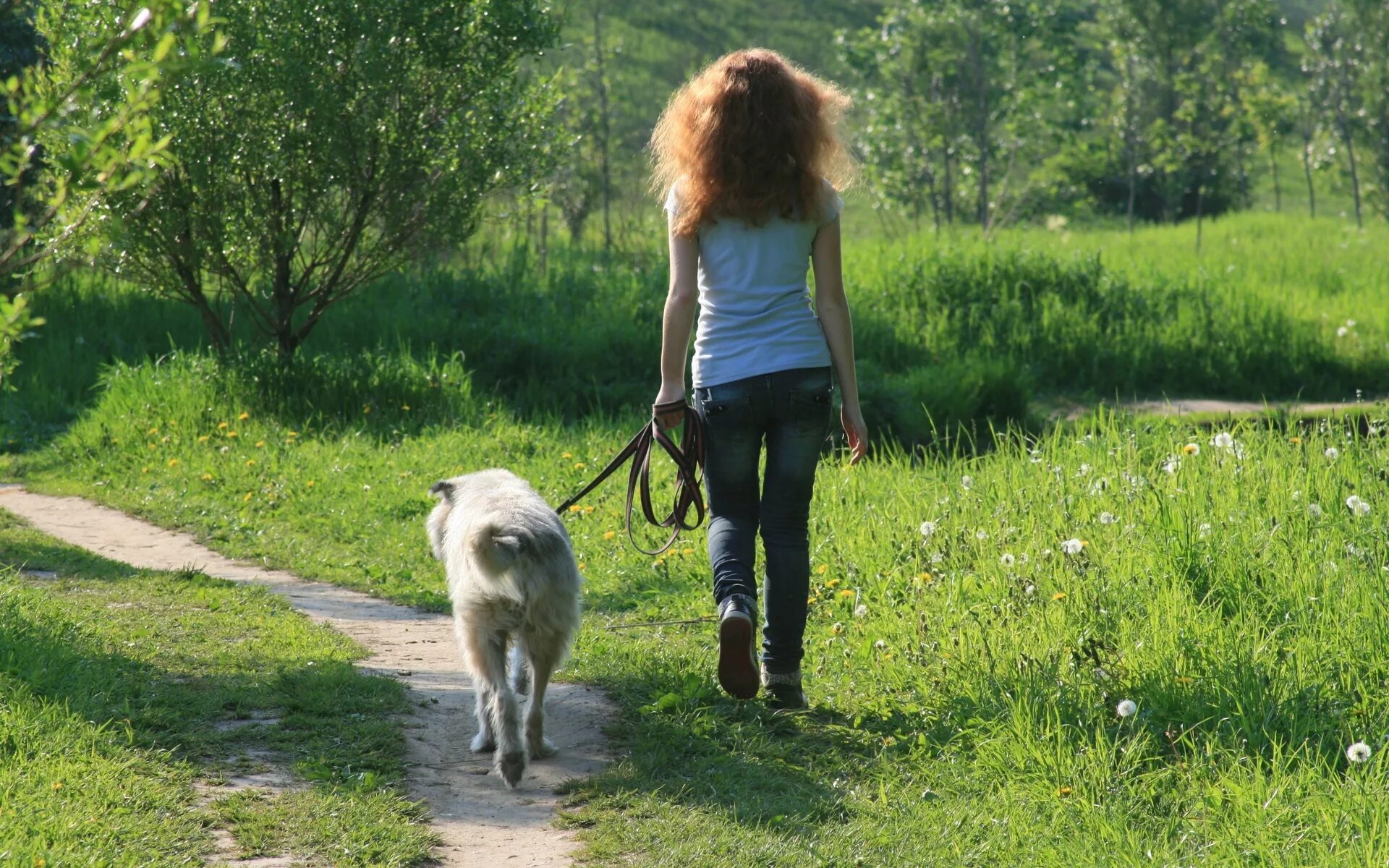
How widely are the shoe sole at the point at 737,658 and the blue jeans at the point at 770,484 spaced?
0.14 metres

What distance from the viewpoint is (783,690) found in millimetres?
5207

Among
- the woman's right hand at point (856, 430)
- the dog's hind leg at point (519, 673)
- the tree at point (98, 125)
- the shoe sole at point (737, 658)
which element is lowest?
the dog's hind leg at point (519, 673)

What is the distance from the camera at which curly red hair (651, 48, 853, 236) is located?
4.66m

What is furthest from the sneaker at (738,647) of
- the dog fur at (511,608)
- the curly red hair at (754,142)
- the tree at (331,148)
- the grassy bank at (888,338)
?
the tree at (331,148)

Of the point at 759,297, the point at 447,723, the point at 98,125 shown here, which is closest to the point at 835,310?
the point at 759,297

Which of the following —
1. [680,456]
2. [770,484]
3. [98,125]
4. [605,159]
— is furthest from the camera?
[605,159]

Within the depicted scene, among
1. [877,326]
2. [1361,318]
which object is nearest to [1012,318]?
[877,326]

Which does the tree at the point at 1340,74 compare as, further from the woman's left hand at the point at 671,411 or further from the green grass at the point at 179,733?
the green grass at the point at 179,733

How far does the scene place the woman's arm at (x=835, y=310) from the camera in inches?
190

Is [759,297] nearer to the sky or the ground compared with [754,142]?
nearer to the ground

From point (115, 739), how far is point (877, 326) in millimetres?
11277

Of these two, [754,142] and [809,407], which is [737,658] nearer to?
[809,407]

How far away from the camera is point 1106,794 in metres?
4.09

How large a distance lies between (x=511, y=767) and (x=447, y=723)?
0.75 meters
